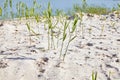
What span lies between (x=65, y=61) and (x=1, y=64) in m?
0.55

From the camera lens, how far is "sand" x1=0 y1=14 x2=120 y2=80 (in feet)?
8.68

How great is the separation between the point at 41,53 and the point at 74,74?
0.62 metres

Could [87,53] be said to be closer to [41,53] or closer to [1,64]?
[41,53]

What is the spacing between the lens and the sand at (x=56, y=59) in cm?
265

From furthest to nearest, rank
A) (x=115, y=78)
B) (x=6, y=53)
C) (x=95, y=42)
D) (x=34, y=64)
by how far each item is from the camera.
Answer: (x=95, y=42) < (x=6, y=53) < (x=34, y=64) < (x=115, y=78)

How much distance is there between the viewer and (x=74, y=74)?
8.73 ft

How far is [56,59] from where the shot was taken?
118 inches

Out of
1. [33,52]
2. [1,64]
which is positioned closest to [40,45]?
[33,52]

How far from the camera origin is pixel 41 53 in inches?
126

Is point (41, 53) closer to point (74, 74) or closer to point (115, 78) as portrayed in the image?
point (74, 74)

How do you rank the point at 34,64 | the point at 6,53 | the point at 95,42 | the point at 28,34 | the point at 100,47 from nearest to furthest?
the point at 34,64 < the point at 6,53 < the point at 100,47 < the point at 95,42 < the point at 28,34

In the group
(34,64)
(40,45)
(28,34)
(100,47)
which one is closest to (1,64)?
(34,64)

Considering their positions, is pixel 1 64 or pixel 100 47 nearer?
pixel 1 64

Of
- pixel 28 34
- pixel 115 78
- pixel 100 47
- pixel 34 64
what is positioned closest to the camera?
pixel 115 78
